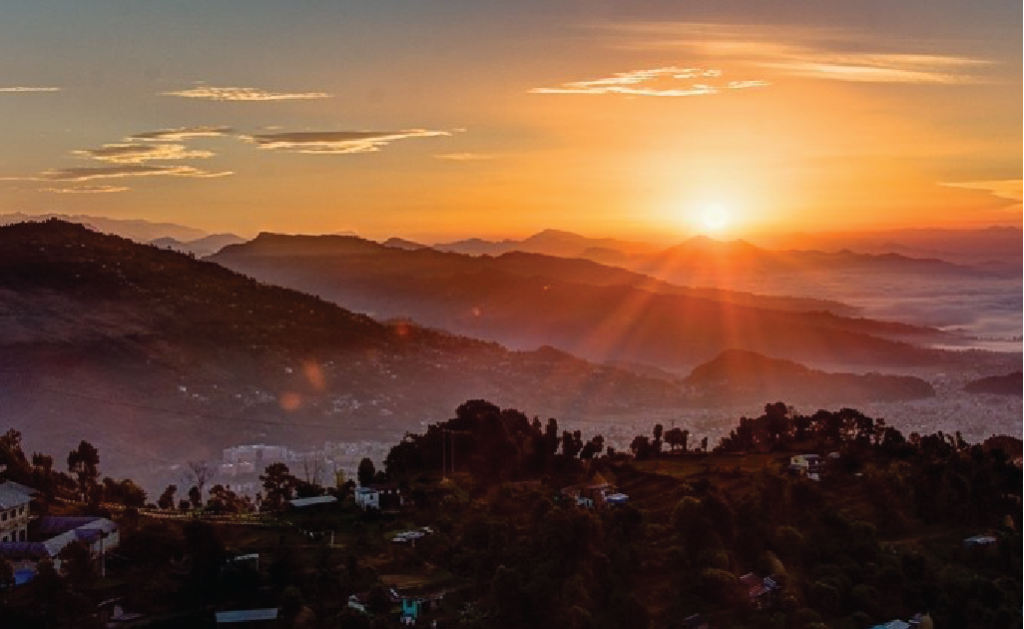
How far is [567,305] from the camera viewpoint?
4038 inches

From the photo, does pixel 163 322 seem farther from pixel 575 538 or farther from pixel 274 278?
pixel 575 538

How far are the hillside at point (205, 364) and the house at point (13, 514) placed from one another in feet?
111

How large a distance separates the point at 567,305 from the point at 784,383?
26154 millimetres

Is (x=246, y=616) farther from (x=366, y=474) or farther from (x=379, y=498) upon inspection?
(x=366, y=474)

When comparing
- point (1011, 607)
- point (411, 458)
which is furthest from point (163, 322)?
point (1011, 607)

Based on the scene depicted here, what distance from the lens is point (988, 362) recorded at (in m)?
71.5

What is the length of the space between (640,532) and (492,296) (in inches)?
3389

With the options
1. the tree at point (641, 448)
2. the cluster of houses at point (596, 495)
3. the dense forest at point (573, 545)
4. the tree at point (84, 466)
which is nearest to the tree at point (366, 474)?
the dense forest at point (573, 545)

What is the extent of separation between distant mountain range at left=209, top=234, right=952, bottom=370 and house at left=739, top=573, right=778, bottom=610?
66.5 m

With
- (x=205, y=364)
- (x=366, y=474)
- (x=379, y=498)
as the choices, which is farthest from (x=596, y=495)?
(x=205, y=364)

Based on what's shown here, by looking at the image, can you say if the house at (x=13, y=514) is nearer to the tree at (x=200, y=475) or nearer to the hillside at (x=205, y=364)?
the tree at (x=200, y=475)

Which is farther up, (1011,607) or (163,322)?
(163,322)

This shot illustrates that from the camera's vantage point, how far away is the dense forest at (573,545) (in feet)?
60.0

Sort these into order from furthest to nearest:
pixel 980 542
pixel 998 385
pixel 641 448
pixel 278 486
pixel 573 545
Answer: pixel 998 385 < pixel 641 448 < pixel 278 486 < pixel 980 542 < pixel 573 545
